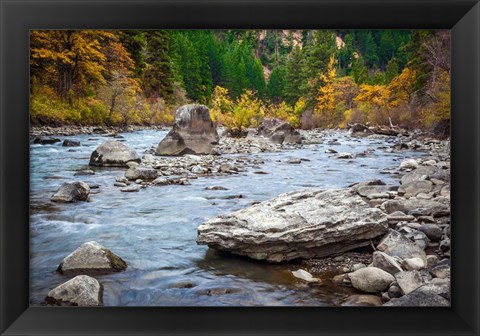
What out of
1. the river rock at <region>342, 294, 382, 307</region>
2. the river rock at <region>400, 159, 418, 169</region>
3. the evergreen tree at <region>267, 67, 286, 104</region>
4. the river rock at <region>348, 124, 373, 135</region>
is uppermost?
the evergreen tree at <region>267, 67, 286, 104</region>

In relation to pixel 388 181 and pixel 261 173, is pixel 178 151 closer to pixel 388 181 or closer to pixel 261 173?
pixel 261 173

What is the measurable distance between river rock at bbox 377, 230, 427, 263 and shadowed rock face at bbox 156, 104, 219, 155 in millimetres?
1328

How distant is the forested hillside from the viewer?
103 inches

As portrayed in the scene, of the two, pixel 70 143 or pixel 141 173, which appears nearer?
pixel 70 143

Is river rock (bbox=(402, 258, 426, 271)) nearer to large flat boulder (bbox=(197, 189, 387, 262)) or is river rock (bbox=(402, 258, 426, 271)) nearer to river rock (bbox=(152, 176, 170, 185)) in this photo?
large flat boulder (bbox=(197, 189, 387, 262))

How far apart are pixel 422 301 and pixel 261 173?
1.33 m

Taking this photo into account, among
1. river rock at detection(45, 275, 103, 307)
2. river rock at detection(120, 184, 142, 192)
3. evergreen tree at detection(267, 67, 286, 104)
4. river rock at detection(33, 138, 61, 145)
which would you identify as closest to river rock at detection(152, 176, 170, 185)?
river rock at detection(120, 184, 142, 192)

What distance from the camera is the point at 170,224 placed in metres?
2.82

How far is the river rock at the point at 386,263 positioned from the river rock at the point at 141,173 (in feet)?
5.12

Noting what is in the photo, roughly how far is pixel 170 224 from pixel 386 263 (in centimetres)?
138

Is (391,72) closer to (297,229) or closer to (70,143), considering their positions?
(297,229)

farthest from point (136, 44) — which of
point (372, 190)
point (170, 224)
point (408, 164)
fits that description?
point (408, 164)

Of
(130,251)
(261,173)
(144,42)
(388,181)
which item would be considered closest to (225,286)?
(130,251)

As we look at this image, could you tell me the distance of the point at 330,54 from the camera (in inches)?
110
